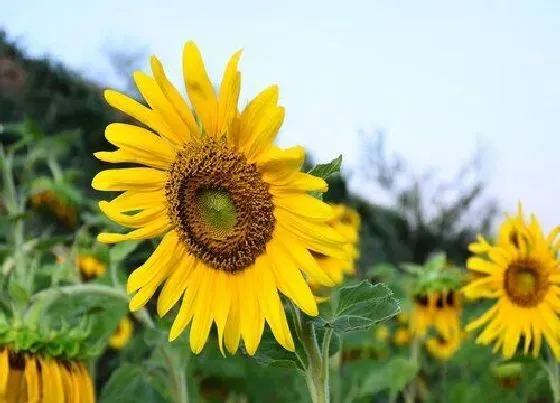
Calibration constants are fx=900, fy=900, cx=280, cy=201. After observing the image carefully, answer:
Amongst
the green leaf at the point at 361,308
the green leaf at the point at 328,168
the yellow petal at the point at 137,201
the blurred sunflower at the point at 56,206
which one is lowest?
the green leaf at the point at 361,308

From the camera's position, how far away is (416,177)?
819 inches

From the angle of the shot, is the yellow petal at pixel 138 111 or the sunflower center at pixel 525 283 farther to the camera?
the sunflower center at pixel 525 283

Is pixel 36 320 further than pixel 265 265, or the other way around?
pixel 36 320

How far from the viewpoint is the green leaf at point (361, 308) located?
1155mm

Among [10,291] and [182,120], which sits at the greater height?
[182,120]

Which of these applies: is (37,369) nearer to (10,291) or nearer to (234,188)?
(10,291)

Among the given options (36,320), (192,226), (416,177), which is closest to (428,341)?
(36,320)

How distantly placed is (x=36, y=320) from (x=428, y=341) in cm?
288

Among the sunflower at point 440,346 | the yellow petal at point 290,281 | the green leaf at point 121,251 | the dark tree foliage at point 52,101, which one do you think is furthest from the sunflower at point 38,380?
the dark tree foliage at point 52,101

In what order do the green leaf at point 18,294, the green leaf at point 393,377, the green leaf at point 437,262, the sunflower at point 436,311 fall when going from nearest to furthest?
the green leaf at point 18,294
the green leaf at point 393,377
the green leaf at point 437,262
the sunflower at point 436,311

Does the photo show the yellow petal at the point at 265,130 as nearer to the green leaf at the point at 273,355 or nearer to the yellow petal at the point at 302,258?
the yellow petal at the point at 302,258

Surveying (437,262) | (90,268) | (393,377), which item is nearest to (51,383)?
(393,377)


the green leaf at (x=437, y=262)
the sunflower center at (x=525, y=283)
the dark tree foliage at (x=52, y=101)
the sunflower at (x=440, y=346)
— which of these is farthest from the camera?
the dark tree foliage at (x=52, y=101)

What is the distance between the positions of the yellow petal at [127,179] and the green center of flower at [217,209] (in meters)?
0.08
